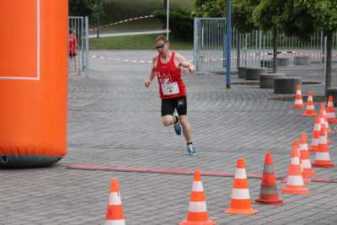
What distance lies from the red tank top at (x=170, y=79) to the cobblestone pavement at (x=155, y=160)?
2.90ft

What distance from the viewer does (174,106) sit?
49.5ft

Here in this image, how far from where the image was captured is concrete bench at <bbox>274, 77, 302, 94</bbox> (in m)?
27.5

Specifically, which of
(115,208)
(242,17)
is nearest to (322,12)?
(242,17)

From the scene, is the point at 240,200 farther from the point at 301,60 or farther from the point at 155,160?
the point at 301,60

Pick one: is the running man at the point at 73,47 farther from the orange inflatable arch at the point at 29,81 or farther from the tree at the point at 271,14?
the orange inflatable arch at the point at 29,81

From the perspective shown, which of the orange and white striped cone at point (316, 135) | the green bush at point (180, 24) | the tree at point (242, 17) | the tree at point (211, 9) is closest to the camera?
the orange and white striped cone at point (316, 135)

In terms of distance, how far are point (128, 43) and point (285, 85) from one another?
43.8m

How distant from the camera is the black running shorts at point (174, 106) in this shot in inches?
588

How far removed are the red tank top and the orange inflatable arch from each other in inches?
85.9

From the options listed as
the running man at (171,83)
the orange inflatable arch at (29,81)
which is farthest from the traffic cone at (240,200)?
the running man at (171,83)

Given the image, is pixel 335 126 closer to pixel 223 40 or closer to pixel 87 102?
pixel 87 102

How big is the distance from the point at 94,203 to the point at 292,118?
1048 cm

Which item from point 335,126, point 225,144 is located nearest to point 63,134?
point 225,144

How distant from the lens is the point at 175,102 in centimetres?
1502
